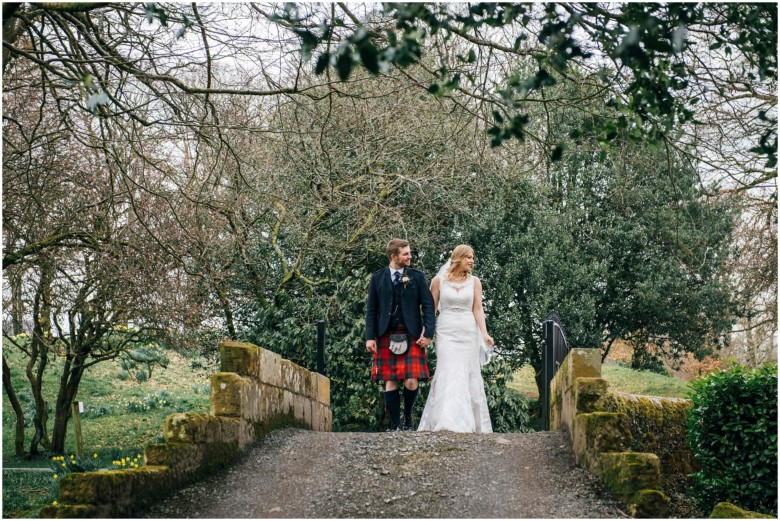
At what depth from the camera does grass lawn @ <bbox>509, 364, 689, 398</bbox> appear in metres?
22.2

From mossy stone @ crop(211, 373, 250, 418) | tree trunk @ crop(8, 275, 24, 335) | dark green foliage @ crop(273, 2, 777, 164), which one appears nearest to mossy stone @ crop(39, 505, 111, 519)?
mossy stone @ crop(211, 373, 250, 418)

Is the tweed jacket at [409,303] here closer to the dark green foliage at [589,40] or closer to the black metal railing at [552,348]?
the black metal railing at [552,348]

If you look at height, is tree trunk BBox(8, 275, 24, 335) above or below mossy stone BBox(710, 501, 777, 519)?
above

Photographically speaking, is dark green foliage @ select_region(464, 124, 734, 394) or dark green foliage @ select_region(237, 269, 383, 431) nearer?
dark green foliage @ select_region(237, 269, 383, 431)

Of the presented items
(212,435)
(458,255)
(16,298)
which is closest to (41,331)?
(16,298)

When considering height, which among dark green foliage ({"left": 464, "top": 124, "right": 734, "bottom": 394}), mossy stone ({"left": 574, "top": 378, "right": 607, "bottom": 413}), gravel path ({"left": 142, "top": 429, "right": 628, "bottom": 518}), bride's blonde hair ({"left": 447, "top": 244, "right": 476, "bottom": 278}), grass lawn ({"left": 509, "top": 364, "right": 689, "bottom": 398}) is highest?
dark green foliage ({"left": 464, "top": 124, "right": 734, "bottom": 394})

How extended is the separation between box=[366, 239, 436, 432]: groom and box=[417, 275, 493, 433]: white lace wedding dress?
370 millimetres

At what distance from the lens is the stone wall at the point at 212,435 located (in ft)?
16.3

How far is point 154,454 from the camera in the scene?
572 centimetres

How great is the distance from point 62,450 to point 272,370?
9.49 m

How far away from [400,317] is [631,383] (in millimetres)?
17347

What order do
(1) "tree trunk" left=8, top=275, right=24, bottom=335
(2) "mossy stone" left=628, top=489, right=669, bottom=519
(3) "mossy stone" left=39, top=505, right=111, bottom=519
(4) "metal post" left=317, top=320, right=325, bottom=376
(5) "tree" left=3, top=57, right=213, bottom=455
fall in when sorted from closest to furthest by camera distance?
(3) "mossy stone" left=39, top=505, right=111, bottom=519
(2) "mossy stone" left=628, top=489, right=669, bottom=519
(5) "tree" left=3, top=57, right=213, bottom=455
(4) "metal post" left=317, top=320, right=325, bottom=376
(1) "tree trunk" left=8, top=275, right=24, bottom=335

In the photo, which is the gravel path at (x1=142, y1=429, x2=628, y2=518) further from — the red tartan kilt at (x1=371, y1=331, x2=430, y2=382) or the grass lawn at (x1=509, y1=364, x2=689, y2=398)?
the grass lawn at (x1=509, y1=364, x2=689, y2=398)

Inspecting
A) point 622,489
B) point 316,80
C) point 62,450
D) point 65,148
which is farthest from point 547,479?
point 62,450
